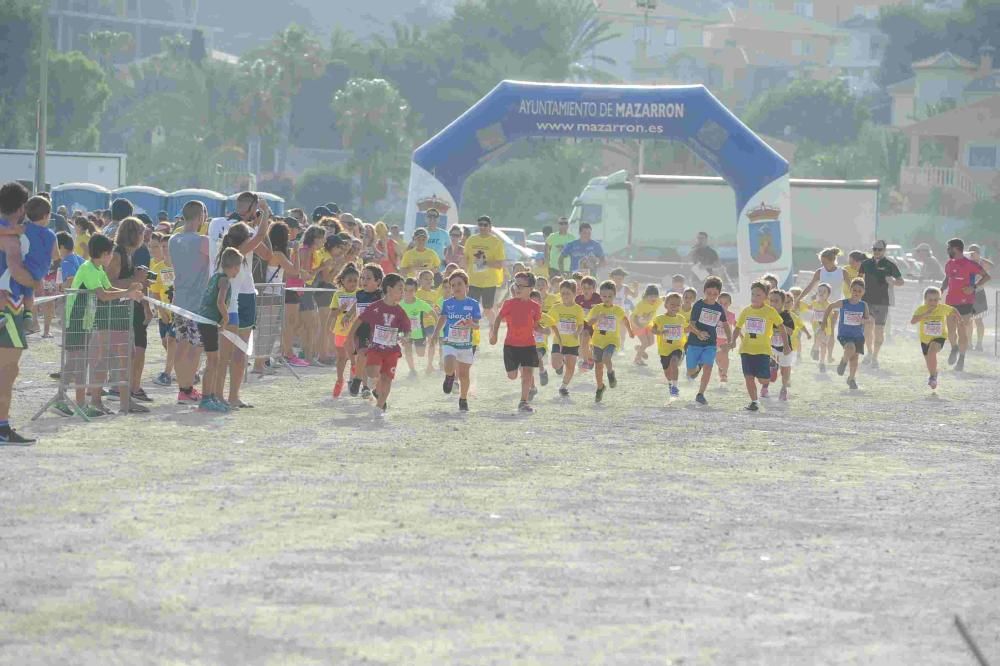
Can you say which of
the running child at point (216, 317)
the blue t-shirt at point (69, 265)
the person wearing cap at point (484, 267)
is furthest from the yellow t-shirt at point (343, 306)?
the person wearing cap at point (484, 267)

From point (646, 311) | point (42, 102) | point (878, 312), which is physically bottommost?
point (646, 311)

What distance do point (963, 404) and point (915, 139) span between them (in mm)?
69002

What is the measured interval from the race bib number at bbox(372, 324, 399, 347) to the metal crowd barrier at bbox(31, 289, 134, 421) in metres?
2.08

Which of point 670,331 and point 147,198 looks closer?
point 670,331

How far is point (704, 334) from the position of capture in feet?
58.9

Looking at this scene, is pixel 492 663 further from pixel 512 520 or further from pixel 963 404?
pixel 963 404

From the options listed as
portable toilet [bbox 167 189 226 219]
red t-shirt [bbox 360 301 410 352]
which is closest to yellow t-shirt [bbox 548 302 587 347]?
red t-shirt [bbox 360 301 410 352]

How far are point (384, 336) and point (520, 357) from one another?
1.80 m

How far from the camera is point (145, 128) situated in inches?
3984

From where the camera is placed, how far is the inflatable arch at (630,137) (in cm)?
3066

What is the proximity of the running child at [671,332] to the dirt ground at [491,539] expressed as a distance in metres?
2.30

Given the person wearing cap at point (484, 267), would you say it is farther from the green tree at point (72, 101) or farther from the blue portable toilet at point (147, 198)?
the green tree at point (72, 101)

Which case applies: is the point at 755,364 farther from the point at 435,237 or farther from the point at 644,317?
the point at 435,237

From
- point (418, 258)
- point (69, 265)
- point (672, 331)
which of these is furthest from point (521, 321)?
point (69, 265)
